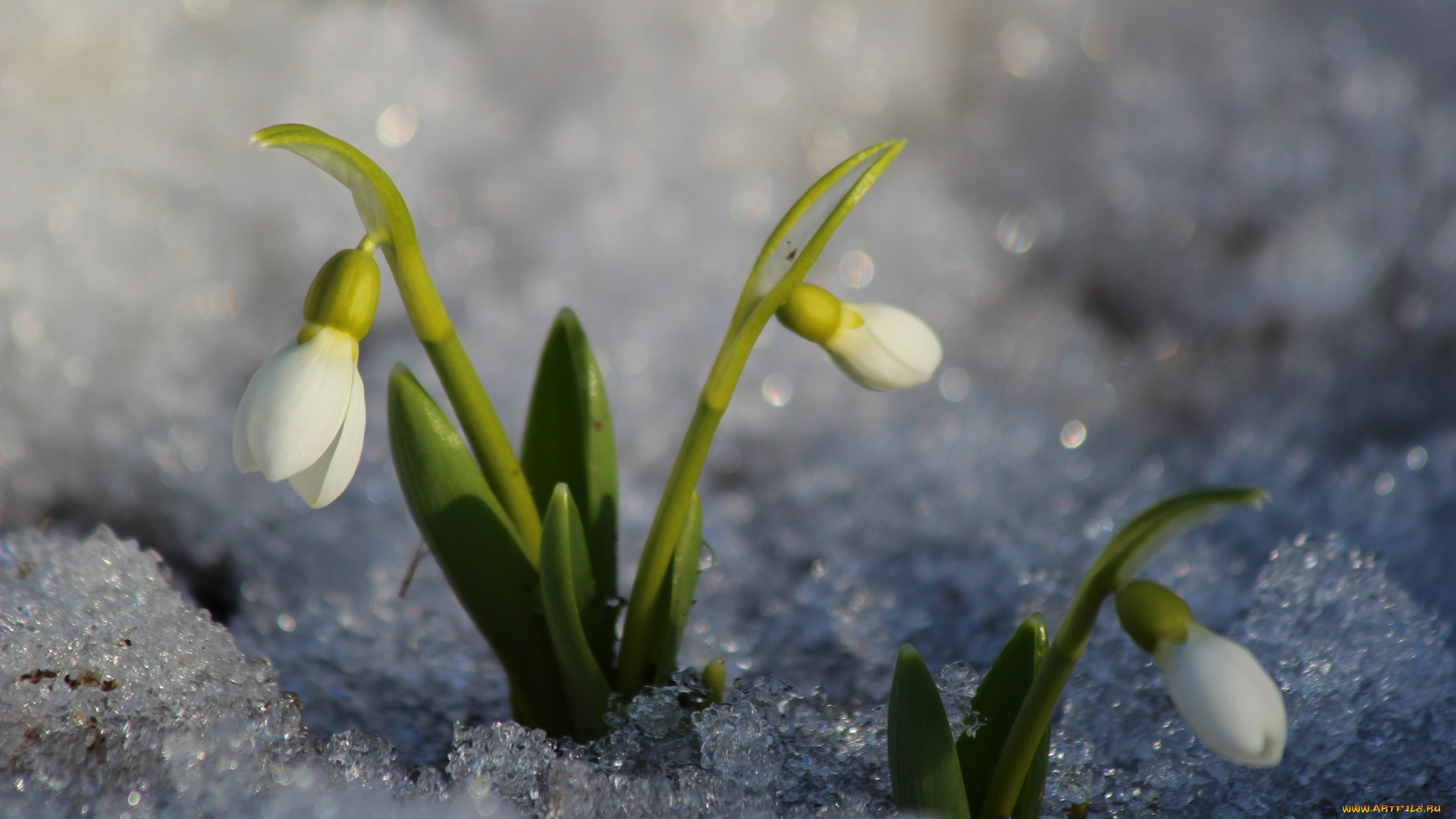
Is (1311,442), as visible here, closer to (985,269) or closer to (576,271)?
(985,269)

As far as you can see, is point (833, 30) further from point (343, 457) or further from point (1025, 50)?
point (343, 457)

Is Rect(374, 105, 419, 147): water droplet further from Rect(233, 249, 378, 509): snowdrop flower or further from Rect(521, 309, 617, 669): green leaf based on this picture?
Rect(233, 249, 378, 509): snowdrop flower

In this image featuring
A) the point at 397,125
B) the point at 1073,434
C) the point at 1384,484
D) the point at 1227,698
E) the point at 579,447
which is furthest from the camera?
the point at 397,125

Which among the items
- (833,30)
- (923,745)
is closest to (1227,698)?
(923,745)

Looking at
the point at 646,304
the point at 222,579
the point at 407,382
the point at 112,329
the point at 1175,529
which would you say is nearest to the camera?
the point at 1175,529

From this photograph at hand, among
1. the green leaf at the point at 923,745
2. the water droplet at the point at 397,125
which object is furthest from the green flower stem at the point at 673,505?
the water droplet at the point at 397,125

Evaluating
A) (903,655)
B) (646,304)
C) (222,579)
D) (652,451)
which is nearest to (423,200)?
(646,304)

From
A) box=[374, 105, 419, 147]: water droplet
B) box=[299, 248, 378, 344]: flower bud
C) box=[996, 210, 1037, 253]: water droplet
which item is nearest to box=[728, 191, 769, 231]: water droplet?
box=[996, 210, 1037, 253]: water droplet

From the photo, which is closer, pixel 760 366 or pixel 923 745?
pixel 923 745
